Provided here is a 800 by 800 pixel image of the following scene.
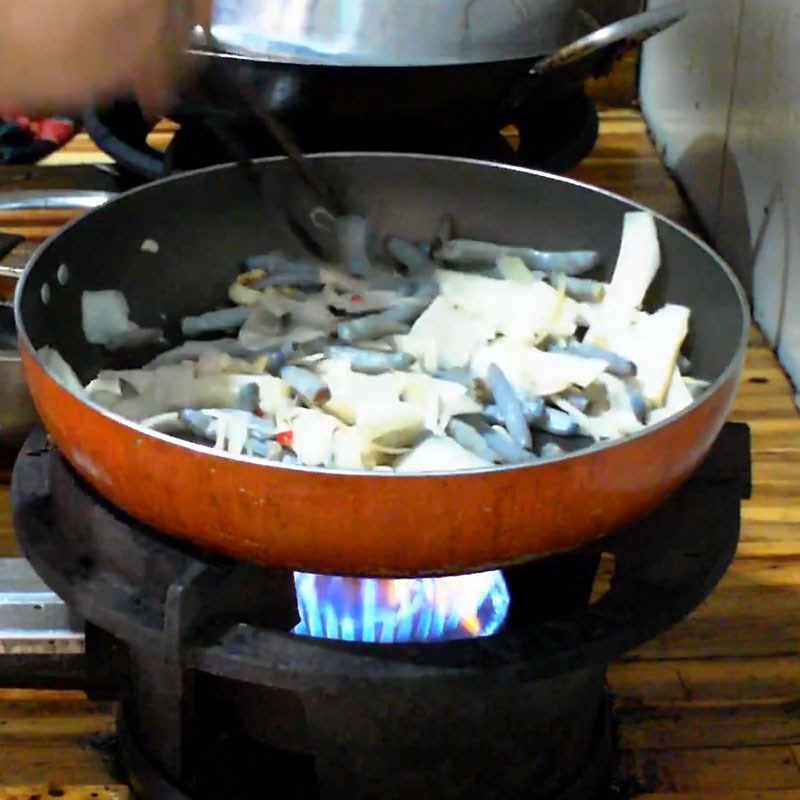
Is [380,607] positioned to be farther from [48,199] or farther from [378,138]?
[48,199]

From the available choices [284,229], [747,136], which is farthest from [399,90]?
[747,136]

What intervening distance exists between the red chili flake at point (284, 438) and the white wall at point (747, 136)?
0.92m

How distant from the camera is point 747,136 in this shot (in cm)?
166

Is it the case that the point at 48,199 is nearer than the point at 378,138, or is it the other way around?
the point at 378,138

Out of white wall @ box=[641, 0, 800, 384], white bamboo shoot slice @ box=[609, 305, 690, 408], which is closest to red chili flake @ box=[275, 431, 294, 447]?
white bamboo shoot slice @ box=[609, 305, 690, 408]

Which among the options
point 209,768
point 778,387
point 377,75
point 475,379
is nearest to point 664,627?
point 475,379

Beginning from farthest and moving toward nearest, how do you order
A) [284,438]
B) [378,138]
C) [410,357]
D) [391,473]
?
[378,138] < [410,357] < [284,438] < [391,473]

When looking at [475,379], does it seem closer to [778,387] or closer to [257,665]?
[257,665]

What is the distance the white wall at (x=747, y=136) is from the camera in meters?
1.50

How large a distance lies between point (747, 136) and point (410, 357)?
1.00 metres

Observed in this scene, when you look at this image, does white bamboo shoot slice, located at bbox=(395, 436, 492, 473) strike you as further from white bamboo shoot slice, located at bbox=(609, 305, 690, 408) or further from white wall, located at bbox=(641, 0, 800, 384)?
white wall, located at bbox=(641, 0, 800, 384)

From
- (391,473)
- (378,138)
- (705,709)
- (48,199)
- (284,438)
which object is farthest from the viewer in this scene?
(48,199)

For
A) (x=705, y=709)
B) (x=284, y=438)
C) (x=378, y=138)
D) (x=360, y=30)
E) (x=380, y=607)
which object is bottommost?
(x=705, y=709)

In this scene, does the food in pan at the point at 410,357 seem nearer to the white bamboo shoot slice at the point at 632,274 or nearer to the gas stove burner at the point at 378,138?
the white bamboo shoot slice at the point at 632,274
